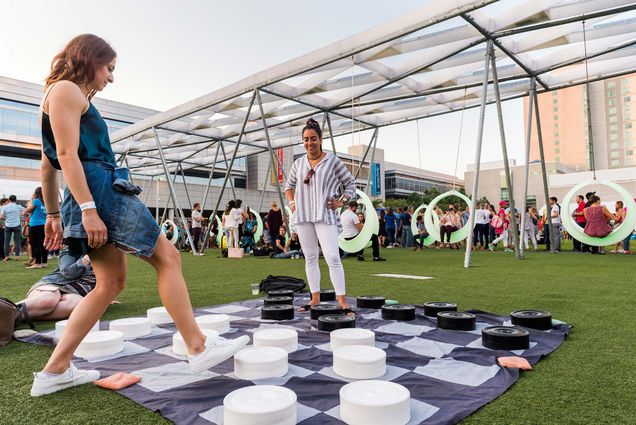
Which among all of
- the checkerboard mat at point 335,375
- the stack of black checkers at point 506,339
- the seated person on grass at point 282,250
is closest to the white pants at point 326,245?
the checkerboard mat at point 335,375

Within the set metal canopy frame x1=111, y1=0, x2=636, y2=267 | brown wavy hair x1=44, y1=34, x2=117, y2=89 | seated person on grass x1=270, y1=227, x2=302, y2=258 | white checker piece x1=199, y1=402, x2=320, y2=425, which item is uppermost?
metal canopy frame x1=111, y1=0, x2=636, y2=267

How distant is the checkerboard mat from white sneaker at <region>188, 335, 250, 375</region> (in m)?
0.09

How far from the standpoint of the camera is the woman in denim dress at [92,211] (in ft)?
5.77

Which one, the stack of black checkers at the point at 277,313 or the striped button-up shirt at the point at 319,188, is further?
the striped button-up shirt at the point at 319,188

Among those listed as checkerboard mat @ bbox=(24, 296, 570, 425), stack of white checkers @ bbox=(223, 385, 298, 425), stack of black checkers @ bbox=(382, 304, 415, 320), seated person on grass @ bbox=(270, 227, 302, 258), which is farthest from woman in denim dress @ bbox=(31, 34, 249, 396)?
seated person on grass @ bbox=(270, 227, 302, 258)

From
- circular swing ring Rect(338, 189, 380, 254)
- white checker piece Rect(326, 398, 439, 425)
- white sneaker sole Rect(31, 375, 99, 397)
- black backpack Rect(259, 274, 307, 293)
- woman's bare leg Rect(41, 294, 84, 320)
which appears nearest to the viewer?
white checker piece Rect(326, 398, 439, 425)

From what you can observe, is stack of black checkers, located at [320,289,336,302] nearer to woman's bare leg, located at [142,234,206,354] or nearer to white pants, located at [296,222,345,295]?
white pants, located at [296,222,345,295]

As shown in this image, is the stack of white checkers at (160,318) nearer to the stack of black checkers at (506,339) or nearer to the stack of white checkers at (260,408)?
the stack of white checkers at (260,408)

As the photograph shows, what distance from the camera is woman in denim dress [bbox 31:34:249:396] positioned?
1.76 metres

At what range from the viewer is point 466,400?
1713mm

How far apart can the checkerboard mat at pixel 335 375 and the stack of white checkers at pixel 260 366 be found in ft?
0.12

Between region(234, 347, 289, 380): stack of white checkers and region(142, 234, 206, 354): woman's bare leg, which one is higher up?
region(142, 234, 206, 354): woman's bare leg

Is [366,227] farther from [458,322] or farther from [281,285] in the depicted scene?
[458,322]

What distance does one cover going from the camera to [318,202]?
3543 millimetres
